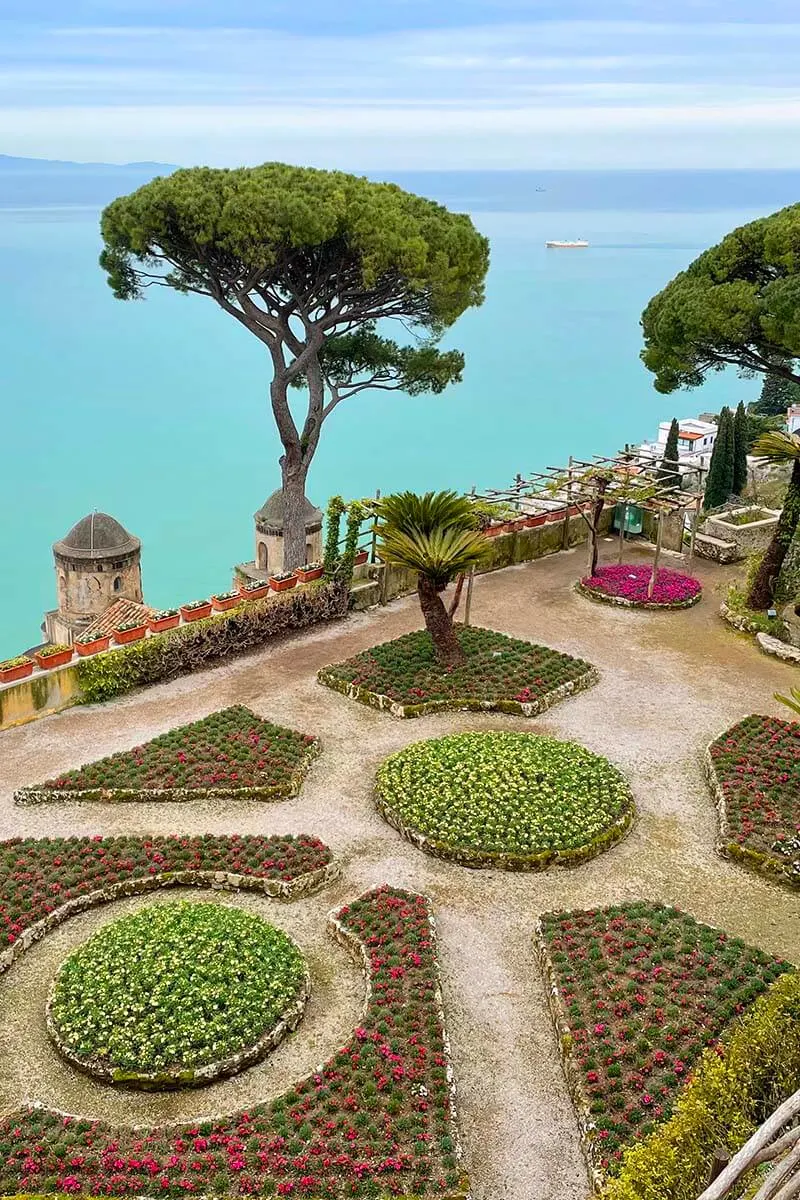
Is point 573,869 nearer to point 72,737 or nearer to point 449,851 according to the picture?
point 449,851

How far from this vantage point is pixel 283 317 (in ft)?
78.1

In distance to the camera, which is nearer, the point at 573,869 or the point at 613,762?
the point at 573,869

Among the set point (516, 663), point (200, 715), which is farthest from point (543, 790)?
point (200, 715)

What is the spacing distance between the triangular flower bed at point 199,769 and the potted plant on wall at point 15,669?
8.25ft

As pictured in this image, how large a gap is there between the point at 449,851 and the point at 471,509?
23.9 feet

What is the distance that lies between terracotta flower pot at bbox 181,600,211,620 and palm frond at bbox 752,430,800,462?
36.4 feet

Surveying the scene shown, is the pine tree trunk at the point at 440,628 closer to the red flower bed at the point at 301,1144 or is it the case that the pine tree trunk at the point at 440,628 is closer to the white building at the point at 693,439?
the red flower bed at the point at 301,1144

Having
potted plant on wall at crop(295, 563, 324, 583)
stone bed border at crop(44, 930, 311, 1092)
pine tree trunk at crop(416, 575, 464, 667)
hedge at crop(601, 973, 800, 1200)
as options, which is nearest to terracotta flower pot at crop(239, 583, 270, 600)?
potted plant on wall at crop(295, 563, 324, 583)

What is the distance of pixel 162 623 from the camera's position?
1867 centimetres

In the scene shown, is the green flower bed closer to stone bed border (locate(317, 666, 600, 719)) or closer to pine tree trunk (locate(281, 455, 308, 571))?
stone bed border (locate(317, 666, 600, 719))

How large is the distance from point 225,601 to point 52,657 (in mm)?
3616

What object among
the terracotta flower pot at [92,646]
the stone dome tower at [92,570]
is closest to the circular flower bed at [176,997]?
the terracotta flower pot at [92,646]

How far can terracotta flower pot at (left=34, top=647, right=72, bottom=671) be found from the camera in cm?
1708

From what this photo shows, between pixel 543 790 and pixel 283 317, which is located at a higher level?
pixel 283 317
